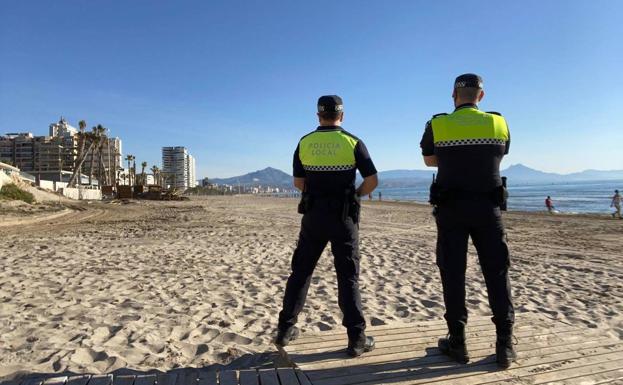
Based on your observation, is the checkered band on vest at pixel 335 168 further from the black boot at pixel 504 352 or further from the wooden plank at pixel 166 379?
the wooden plank at pixel 166 379

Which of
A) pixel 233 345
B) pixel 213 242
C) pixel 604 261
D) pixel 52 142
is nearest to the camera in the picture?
pixel 233 345

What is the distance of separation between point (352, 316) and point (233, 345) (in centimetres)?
122

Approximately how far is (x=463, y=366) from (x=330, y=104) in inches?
84.6

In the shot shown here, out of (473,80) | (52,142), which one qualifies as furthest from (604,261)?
(52,142)

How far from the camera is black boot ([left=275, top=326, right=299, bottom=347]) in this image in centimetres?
335

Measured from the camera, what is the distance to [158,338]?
12.8 ft

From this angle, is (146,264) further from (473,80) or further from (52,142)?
(52,142)

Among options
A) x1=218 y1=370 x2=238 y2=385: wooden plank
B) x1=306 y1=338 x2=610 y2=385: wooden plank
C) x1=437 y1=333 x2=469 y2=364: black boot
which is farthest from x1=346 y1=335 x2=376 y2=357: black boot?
x1=218 y1=370 x2=238 y2=385: wooden plank

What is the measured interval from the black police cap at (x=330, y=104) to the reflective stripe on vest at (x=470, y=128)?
79 centimetres

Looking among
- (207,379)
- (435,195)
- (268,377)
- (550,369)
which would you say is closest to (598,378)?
(550,369)

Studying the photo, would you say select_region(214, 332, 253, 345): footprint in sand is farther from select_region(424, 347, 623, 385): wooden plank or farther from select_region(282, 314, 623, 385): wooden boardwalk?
select_region(424, 347, 623, 385): wooden plank

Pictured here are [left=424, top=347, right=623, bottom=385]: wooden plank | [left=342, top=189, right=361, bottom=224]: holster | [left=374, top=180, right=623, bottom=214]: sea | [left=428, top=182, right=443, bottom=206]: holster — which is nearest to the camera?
[left=424, top=347, right=623, bottom=385]: wooden plank

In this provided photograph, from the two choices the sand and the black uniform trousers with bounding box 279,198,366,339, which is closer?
the black uniform trousers with bounding box 279,198,366,339

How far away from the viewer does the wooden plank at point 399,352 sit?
2.98 m
